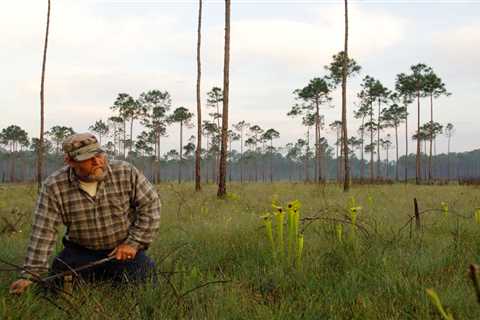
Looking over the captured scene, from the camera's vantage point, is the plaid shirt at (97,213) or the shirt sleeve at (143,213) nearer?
the plaid shirt at (97,213)

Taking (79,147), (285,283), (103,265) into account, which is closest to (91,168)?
(79,147)

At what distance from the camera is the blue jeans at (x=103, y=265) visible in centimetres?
305

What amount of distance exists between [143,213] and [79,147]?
733 millimetres

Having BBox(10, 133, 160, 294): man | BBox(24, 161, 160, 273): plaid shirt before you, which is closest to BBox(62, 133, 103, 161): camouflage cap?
BBox(10, 133, 160, 294): man

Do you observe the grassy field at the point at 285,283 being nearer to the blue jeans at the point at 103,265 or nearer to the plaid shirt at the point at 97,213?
the blue jeans at the point at 103,265

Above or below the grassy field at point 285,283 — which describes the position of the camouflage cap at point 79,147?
above

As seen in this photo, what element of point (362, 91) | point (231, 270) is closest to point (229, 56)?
point (231, 270)

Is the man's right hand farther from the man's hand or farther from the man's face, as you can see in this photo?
the man's face

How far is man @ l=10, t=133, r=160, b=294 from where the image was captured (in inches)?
110

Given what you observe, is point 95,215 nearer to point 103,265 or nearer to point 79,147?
point 103,265

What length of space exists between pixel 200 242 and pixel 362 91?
133 ft

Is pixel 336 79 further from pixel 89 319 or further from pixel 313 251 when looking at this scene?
pixel 89 319

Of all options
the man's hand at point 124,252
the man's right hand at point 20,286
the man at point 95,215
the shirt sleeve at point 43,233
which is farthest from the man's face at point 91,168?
the man's right hand at point 20,286

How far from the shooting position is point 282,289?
303 centimetres
